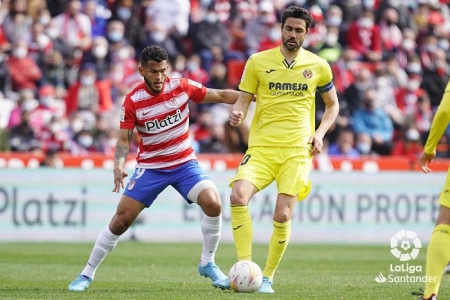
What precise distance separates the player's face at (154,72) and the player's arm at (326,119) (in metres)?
1.67

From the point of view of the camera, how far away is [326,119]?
10641 mm

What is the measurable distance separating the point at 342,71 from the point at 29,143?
8.28 meters

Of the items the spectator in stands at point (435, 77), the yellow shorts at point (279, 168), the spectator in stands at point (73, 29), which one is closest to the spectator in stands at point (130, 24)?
the spectator in stands at point (73, 29)

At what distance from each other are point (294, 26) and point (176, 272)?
160 inches

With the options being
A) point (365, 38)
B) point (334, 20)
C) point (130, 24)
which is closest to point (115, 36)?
point (130, 24)

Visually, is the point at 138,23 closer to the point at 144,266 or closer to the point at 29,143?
the point at 29,143

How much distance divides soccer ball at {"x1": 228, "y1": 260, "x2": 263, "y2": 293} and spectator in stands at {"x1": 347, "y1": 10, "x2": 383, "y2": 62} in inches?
650

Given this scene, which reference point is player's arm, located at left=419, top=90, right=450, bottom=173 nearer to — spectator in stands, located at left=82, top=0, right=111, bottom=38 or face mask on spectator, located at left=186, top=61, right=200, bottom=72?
face mask on spectator, located at left=186, top=61, right=200, bottom=72

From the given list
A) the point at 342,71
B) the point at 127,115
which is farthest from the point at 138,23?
the point at 127,115

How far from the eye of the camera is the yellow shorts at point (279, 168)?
10.3 metres

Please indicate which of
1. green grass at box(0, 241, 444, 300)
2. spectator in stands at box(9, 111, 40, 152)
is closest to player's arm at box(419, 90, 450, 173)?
green grass at box(0, 241, 444, 300)

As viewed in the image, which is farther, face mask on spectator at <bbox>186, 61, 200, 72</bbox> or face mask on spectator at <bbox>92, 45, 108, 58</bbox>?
face mask on spectator at <bbox>186, 61, 200, 72</bbox>

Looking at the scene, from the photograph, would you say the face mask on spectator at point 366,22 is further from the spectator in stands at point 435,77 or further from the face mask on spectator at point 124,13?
the face mask on spectator at point 124,13

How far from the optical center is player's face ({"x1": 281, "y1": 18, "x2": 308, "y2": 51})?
10281 millimetres
